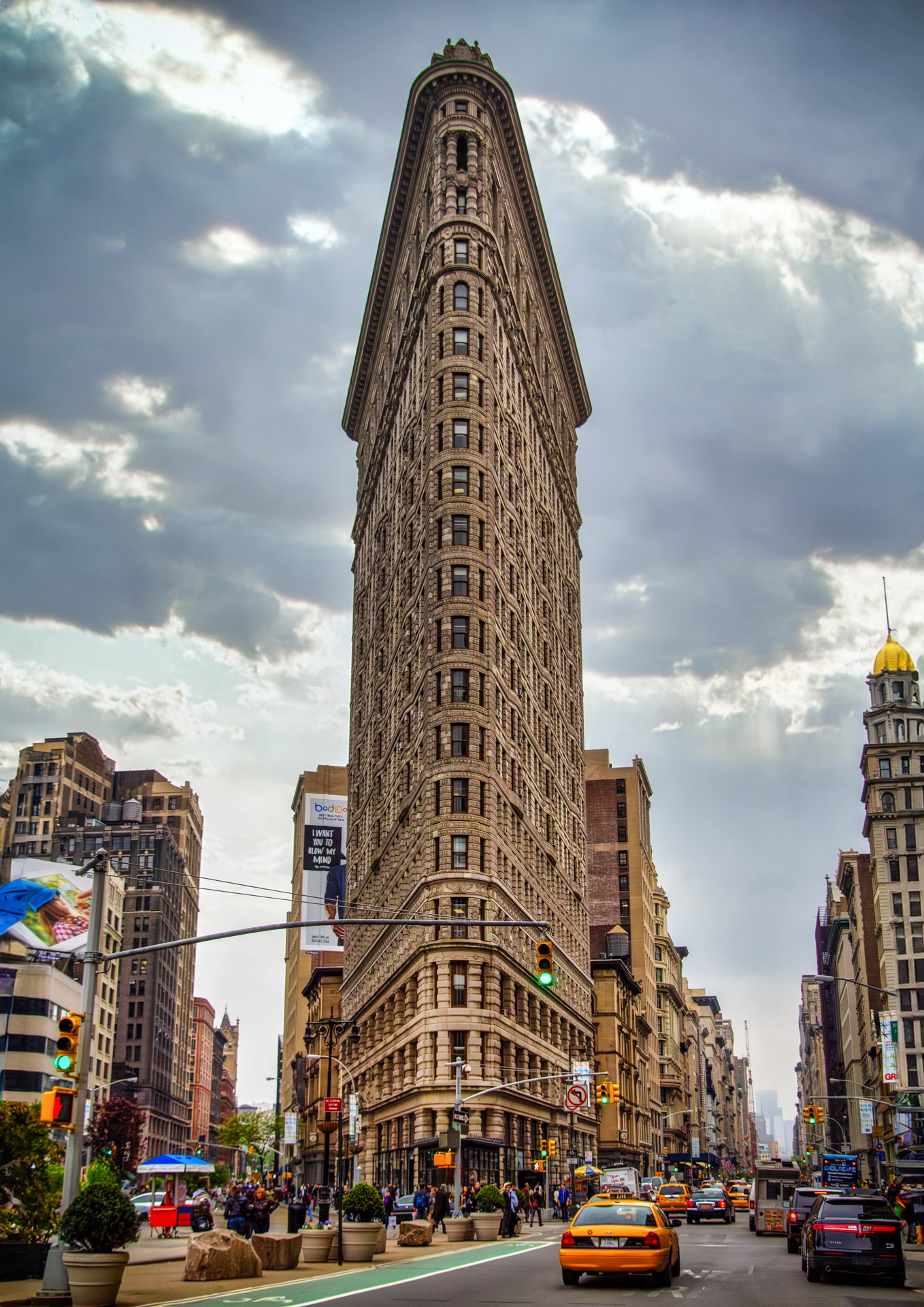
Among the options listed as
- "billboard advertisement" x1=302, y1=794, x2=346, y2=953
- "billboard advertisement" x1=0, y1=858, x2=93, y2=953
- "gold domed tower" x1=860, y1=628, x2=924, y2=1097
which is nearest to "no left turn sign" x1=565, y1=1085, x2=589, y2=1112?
"billboard advertisement" x1=0, y1=858, x2=93, y2=953

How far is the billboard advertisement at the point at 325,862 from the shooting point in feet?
396

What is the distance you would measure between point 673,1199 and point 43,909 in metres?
54.6

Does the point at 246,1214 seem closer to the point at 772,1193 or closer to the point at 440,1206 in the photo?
the point at 440,1206

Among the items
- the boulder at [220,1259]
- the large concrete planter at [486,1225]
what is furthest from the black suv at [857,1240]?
the large concrete planter at [486,1225]

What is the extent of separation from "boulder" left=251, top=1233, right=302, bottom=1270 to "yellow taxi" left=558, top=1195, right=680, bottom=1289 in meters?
7.58

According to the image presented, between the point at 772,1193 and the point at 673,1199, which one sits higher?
the point at 772,1193

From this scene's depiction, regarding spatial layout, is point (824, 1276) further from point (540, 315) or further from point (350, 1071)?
point (540, 315)

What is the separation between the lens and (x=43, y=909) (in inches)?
3740

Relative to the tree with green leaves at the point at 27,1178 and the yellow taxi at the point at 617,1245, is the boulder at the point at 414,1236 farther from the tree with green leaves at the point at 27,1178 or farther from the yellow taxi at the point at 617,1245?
the yellow taxi at the point at 617,1245

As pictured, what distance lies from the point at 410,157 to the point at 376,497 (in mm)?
30165

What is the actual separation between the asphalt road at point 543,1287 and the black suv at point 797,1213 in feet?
11.3

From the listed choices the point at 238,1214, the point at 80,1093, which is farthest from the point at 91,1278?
the point at 238,1214

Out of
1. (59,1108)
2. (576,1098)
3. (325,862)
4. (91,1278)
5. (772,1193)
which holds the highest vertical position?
(325,862)

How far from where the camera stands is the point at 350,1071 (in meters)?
95.6
